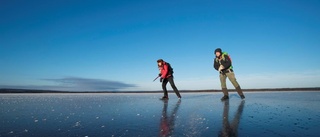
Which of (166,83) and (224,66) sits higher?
(224,66)

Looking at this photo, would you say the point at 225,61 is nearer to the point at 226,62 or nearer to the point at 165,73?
the point at 226,62

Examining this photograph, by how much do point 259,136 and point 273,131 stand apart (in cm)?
50

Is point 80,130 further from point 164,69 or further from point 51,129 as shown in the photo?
point 164,69

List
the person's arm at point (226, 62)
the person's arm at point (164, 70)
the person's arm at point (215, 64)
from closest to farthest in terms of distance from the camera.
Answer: the person's arm at point (226, 62) → the person's arm at point (215, 64) → the person's arm at point (164, 70)

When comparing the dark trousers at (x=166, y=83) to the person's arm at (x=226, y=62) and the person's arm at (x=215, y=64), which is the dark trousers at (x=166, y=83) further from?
the person's arm at (x=226, y=62)

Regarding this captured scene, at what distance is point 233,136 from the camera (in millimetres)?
3125

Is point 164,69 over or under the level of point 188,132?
over

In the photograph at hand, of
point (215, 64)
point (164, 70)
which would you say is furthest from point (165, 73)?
point (215, 64)

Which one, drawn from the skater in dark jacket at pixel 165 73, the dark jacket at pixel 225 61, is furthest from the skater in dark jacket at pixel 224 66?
the skater in dark jacket at pixel 165 73

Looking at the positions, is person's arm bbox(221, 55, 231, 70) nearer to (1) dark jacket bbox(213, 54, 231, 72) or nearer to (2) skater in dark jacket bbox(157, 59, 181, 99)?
(1) dark jacket bbox(213, 54, 231, 72)

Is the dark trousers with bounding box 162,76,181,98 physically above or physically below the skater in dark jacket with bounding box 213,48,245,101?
below

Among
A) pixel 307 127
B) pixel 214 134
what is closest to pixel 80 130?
pixel 214 134

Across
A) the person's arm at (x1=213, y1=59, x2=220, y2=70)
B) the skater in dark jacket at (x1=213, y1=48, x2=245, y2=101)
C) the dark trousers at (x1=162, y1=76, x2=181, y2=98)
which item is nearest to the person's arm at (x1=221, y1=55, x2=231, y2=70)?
the skater in dark jacket at (x1=213, y1=48, x2=245, y2=101)

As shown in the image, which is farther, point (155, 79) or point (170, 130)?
point (155, 79)
